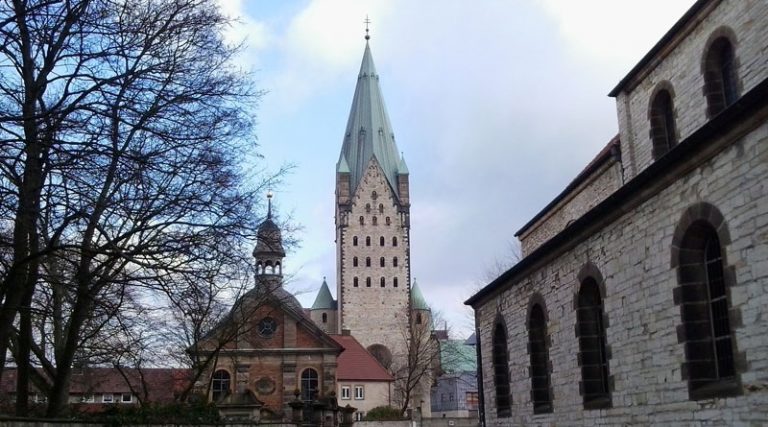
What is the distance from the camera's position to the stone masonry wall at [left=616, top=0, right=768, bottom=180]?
15617 mm

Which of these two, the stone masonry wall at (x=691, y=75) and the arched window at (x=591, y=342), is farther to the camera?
the arched window at (x=591, y=342)

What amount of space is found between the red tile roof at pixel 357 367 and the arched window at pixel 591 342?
160ft

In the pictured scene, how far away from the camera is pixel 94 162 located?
1073cm

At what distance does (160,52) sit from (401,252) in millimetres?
83297

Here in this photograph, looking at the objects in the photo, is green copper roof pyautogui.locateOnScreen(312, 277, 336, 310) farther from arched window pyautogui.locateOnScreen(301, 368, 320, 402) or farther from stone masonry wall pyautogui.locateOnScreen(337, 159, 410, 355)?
arched window pyautogui.locateOnScreen(301, 368, 320, 402)

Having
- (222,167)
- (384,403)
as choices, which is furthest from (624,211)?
(384,403)

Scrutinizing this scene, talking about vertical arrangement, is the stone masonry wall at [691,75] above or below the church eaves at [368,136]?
below

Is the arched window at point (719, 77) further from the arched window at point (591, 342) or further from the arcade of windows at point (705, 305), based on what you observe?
the arcade of windows at point (705, 305)

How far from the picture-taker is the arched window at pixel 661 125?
784 inches

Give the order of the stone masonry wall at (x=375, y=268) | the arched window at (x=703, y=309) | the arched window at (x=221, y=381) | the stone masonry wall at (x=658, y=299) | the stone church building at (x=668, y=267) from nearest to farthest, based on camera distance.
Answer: the stone masonry wall at (x=658, y=299) → the stone church building at (x=668, y=267) → the arched window at (x=703, y=309) → the arched window at (x=221, y=381) → the stone masonry wall at (x=375, y=268)

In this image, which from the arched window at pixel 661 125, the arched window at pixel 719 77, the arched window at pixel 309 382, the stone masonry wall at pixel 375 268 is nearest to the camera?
the arched window at pixel 719 77

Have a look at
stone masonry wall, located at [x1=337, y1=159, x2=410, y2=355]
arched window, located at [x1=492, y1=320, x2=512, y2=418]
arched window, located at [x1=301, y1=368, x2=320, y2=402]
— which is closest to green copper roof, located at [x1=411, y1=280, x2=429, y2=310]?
stone masonry wall, located at [x1=337, y1=159, x2=410, y2=355]

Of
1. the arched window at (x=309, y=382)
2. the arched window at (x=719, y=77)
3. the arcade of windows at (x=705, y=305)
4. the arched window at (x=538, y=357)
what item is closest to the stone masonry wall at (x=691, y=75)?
the arched window at (x=719, y=77)

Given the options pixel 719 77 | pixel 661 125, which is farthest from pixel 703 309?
pixel 661 125
